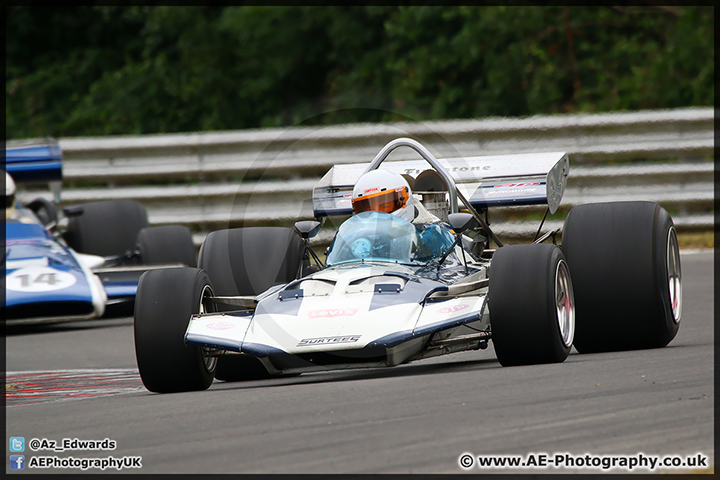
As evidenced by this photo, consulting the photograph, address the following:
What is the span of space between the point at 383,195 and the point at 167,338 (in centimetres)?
171

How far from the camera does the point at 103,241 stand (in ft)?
41.6

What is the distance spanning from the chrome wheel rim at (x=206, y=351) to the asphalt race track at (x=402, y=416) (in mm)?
239

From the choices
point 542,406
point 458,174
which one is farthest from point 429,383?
point 458,174

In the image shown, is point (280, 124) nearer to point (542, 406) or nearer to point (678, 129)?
point (678, 129)

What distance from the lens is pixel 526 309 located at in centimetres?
601

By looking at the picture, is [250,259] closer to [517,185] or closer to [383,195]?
[383,195]

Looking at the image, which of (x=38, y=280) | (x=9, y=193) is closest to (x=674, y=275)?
(x=38, y=280)

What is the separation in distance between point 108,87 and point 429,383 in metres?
17.6

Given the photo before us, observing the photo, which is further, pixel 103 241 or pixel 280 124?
pixel 280 124

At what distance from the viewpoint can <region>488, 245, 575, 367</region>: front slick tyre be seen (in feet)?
19.7

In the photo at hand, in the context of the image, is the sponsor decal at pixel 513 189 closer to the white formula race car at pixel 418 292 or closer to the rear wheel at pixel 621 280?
the white formula race car at pixel 418 292

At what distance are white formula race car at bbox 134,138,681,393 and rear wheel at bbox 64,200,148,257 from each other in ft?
16.4

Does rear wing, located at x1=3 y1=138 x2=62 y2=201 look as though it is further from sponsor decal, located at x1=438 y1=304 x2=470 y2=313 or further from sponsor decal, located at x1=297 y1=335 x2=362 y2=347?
sponsor decal, located at x1=438 y1=304 x2=470 y2=313

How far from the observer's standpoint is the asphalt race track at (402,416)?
13.9ft
